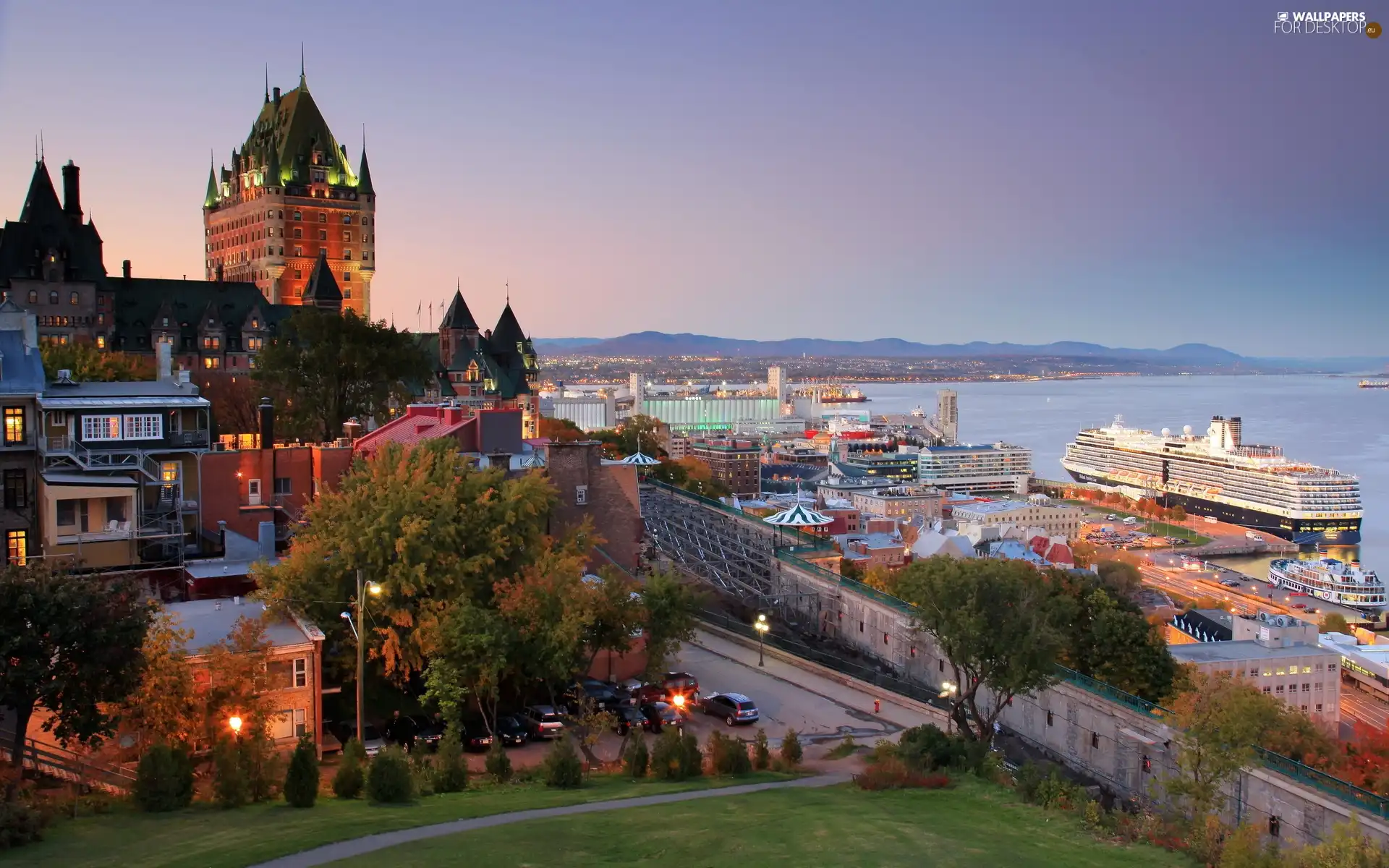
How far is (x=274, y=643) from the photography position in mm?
18719

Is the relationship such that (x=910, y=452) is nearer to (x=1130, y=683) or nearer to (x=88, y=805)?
(x=1130, y=683)

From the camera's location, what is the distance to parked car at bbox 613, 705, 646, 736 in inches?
815

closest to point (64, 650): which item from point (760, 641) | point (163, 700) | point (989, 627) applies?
point (163, 700)

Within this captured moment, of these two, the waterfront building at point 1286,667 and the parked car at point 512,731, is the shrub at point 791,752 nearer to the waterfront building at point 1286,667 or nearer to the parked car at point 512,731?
the parked car at point 512,731

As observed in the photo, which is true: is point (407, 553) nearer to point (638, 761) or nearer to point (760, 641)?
point (638, 761)

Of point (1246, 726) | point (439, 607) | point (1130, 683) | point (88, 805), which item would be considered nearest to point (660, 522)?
point (1130, 683)

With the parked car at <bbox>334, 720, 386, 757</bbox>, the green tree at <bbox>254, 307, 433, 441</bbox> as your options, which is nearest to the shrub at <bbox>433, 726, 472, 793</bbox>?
the parked car at <bbox>334, 720, 386, 757</bbox>

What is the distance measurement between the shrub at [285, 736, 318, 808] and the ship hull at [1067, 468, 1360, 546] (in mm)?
95598

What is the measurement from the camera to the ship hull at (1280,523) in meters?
93.1

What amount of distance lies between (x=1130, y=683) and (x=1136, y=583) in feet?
94.6

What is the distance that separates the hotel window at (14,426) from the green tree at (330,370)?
55.7ft

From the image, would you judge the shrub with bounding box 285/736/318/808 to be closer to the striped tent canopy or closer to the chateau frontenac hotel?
the striped tent canopy

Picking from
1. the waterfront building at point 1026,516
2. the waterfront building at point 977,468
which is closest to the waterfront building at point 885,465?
the waterfront building at point 977,468

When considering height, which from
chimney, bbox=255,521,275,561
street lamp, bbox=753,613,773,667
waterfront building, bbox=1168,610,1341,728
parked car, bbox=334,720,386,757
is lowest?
waterfront building, bbox=1168,610,1341,728
